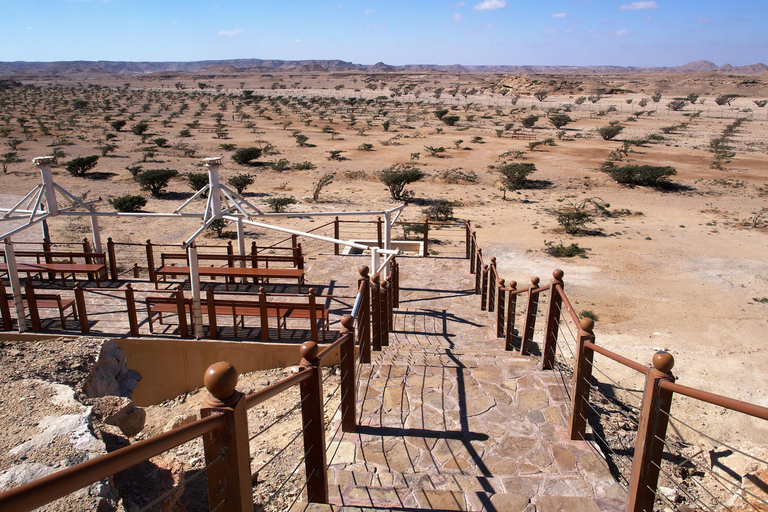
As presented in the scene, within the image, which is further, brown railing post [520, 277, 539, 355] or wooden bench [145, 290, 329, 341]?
wooden bench [145, 290, 329, 341]

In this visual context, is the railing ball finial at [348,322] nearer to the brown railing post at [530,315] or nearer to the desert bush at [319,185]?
the brown railing post at [530,315]

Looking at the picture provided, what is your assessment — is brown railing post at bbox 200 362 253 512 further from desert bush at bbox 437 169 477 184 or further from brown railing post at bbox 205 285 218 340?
desert bush at bbox 437 169 477 184

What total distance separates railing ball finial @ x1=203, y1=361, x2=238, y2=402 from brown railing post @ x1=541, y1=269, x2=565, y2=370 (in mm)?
3564

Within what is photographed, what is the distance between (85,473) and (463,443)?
3341mm

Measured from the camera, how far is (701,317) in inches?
407

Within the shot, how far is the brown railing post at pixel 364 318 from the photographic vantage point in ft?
18.0

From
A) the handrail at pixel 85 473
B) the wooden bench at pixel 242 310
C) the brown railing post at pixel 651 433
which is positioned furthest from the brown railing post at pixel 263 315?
the handrail at pixel 85 473

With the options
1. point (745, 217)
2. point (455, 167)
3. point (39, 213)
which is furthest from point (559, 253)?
point (455, 167)

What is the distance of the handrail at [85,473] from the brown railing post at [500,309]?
5520mm

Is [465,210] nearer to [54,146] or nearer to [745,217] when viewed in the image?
[745,217]

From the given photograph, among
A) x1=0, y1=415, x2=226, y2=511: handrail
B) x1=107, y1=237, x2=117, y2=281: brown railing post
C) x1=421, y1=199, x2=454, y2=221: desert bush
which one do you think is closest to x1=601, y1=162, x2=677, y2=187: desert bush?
x1=421, y1=199, x2=454, y2=221: desert bush

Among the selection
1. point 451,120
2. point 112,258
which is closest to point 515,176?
point 112,258

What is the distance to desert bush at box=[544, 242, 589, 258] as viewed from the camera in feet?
46.1

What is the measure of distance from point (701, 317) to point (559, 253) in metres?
4.22
